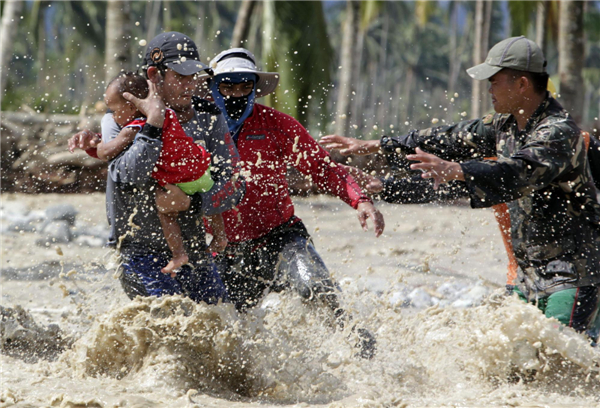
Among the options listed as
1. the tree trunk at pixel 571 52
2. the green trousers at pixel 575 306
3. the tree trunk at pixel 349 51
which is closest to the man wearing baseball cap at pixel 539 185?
the green trousers at pixel 575 306

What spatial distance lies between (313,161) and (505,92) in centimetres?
124

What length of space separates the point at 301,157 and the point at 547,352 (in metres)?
1.83

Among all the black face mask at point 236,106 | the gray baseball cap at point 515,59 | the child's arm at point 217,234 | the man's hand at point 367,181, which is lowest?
the child's arm at point 217,234

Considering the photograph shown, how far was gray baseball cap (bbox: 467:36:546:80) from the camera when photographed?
3768mm

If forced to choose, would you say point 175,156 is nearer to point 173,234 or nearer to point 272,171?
point 173,234

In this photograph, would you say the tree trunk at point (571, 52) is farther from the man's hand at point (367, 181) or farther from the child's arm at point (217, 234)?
the child's arm at point (217, 234)

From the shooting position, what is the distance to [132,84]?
3.43 metres

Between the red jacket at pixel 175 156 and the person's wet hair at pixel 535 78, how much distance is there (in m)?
1.76

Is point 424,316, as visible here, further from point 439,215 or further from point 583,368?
point 439,215

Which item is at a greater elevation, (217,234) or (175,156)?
(175,156)

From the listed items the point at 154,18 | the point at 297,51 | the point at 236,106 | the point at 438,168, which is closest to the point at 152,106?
the point at 236,106

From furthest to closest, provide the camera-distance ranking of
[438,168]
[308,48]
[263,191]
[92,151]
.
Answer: [308,48] → [263,191] → [92,151] → [438,168]

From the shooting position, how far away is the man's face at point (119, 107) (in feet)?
11.2

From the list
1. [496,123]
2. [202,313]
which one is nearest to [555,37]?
[496,123]
